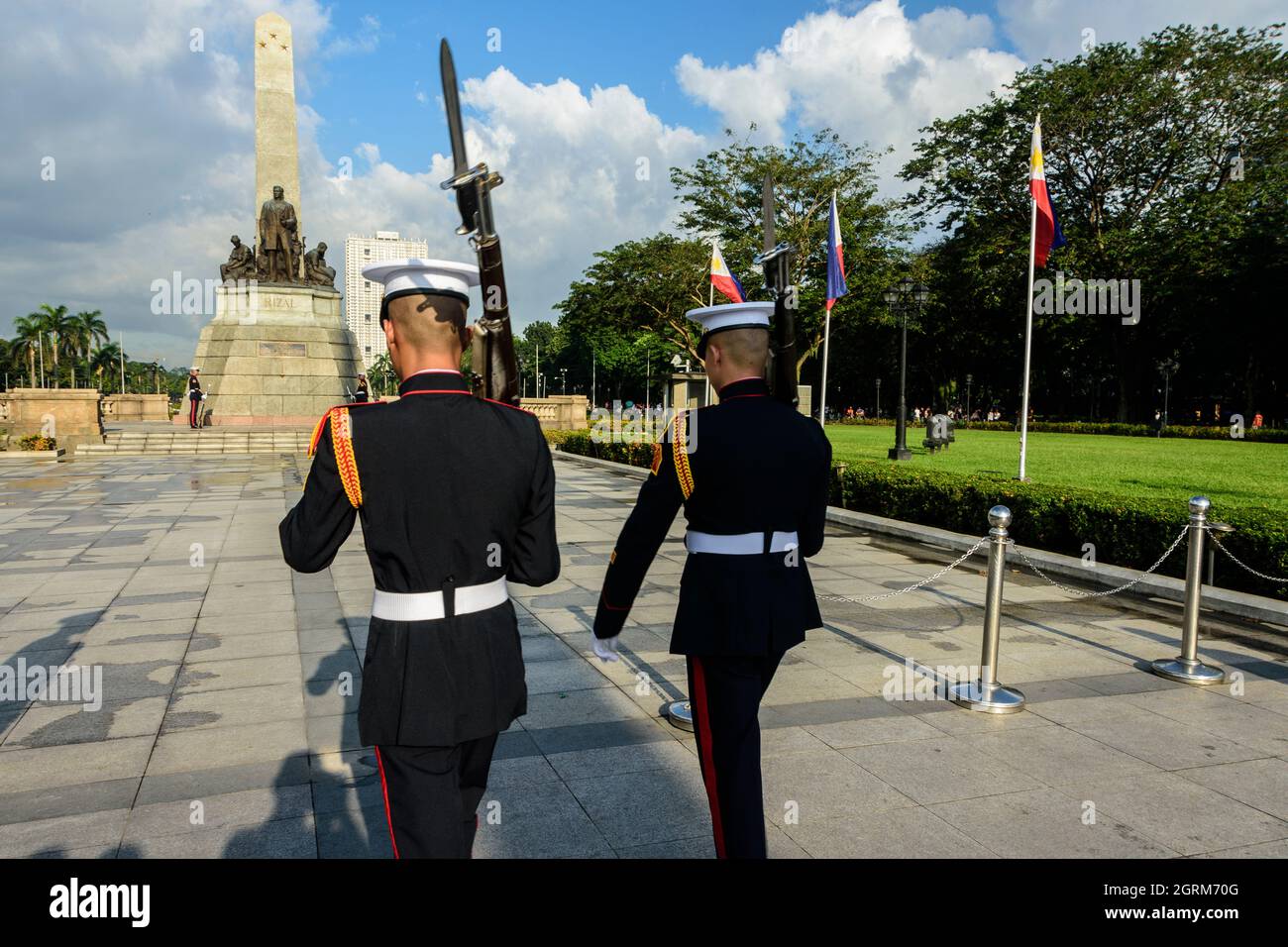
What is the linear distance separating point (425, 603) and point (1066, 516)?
358 inches

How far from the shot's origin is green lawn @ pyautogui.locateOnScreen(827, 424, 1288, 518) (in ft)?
42.7

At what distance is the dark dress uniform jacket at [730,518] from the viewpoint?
291cm

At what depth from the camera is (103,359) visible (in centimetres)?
11088

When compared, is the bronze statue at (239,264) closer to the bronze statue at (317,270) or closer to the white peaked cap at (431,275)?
the bronze statue at (317,270)

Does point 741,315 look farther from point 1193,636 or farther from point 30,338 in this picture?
point 30,338

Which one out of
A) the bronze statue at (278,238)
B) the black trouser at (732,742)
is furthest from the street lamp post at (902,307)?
the bronze statue at (278,238)

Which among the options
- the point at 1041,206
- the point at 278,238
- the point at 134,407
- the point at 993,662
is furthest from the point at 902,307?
the point at 134,407

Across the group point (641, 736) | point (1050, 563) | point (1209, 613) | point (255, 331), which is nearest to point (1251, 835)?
point (641, 736)

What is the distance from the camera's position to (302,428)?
97.2ft

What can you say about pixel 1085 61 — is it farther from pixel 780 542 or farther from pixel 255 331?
pixel 780 542

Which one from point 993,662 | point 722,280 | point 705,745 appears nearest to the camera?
point 705,745

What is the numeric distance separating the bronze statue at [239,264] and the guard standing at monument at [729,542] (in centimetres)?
3226

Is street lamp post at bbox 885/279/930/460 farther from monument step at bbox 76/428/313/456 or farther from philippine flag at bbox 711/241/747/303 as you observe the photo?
monument step at bbox 76/428/313/456

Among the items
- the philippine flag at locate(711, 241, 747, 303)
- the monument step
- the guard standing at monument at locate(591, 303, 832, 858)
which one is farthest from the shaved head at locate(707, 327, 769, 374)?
the monument step
